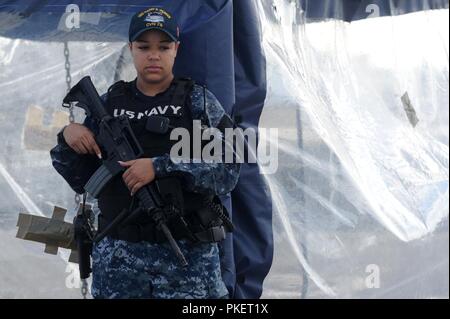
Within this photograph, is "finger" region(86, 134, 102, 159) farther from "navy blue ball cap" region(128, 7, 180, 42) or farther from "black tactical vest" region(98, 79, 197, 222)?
"navy blue ball cap" region(128, 7, 180, 42)

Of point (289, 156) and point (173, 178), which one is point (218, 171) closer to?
point (173, 178)

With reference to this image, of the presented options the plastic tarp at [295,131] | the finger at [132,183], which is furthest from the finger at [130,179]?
the plastic tarp at [295,131]

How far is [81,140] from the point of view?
12.3 feet

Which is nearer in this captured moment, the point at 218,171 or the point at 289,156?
the point at 218,171

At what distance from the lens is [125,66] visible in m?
4.52

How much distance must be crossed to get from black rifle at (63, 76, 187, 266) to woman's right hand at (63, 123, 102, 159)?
0.03m

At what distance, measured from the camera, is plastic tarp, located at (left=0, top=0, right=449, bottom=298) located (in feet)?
14.5

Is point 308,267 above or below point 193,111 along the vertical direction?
below

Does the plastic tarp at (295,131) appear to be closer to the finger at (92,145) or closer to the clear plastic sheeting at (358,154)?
the clear plastic sheeting at (358,154)
